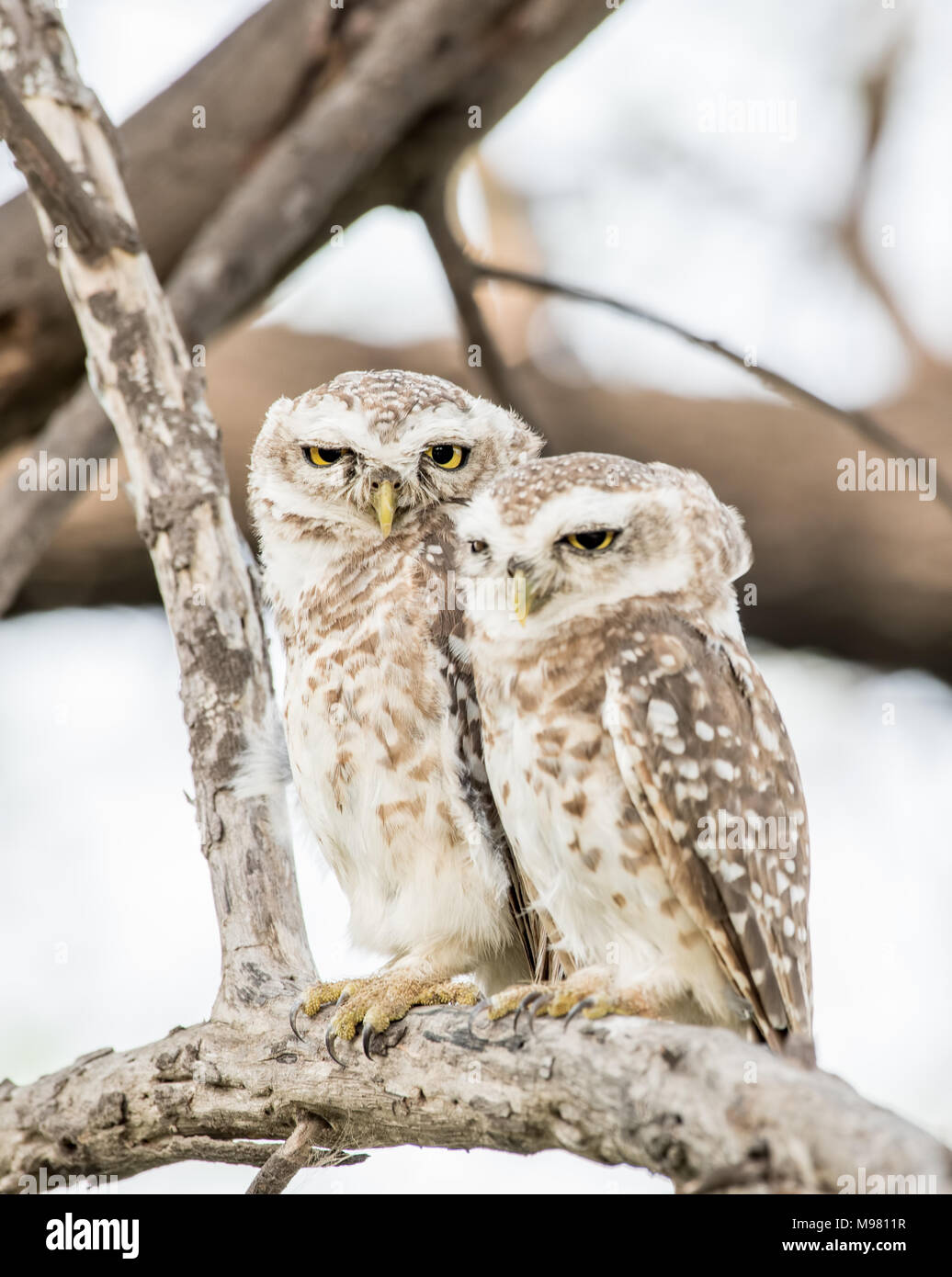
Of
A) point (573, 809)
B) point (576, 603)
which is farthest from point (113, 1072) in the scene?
point (576, 603)

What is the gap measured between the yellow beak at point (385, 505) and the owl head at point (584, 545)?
0.20 m

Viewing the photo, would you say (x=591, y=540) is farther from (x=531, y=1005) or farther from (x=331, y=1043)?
(x=331, y=1043)

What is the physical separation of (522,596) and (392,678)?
0.44m

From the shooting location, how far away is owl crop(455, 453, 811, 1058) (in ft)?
8.76

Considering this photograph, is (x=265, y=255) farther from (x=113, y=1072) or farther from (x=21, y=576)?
(x=113, y=1072)

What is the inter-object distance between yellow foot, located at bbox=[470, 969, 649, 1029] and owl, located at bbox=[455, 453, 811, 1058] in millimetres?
11

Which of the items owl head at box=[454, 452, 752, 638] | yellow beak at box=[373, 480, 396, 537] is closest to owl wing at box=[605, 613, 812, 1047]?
owl head at box=[454, 452, 752, 638]

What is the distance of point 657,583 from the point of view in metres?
2.88

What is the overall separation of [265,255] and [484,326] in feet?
2.58

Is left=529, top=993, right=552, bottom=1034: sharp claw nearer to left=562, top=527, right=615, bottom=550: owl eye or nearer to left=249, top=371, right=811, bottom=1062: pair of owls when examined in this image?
left=249, top=371, right=811, bottom=1062: pair of owls

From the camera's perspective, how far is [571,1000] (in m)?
2.50

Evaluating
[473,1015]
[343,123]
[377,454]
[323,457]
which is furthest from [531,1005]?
[343,123]

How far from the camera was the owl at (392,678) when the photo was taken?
297 centimetres

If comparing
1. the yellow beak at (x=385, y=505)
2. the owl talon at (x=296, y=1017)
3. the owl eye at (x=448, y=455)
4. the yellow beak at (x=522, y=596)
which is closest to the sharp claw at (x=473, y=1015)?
the owl talon at (x=296, y=1017)
